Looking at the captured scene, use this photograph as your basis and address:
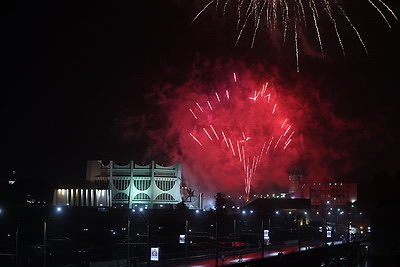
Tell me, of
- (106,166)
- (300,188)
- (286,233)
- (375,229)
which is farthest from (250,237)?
(300,188)

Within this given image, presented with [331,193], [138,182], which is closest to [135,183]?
[138,182]

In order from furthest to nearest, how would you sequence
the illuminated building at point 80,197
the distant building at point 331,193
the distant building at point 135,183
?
the distant building at point 331,193 < the distant building at point 135,183 < the illuminated building at point 80,197

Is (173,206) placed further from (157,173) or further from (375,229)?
(375,229)

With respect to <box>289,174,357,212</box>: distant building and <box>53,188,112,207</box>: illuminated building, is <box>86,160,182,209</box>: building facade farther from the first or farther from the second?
<box>289,174,357,212</box>: distant building

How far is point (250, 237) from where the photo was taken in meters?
101

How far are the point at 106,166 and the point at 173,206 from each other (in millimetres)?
21063

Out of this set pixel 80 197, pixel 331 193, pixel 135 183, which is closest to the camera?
pixel 80 197

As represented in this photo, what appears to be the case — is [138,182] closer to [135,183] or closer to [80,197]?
[135,183]

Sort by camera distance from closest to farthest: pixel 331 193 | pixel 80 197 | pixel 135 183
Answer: pixel 80 197
pixel 135 183
pixel 331 193

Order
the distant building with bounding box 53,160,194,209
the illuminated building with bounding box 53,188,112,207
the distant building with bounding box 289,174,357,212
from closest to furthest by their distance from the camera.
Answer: the illuminated building with bounding box 53,188,112,207
the distant building with bounding box 53,160,194,209
the distant building with bounding box 289,174,357,212

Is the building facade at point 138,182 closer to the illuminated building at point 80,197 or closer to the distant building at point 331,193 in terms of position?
the illuminated building at point 80,197

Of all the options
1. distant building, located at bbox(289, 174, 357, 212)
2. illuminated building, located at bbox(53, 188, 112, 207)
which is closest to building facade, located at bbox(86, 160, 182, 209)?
illuminated building, located at bbox(53, 188, 112, 207)

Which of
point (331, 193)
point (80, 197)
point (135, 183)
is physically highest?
point (135, 183)

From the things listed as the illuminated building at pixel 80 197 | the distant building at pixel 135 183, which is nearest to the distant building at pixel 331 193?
the distant building at pixel 135 183
